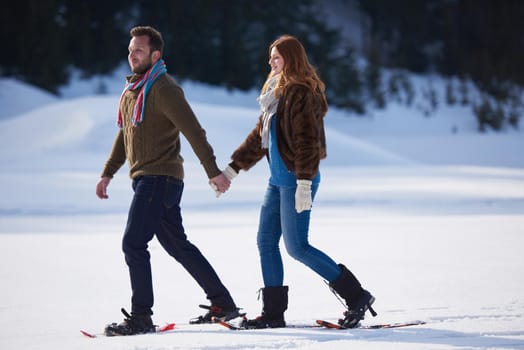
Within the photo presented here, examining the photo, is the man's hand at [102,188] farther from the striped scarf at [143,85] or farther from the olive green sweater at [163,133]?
the striped scarf at [143,85]

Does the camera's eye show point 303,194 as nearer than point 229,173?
Yes

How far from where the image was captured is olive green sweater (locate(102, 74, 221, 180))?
405 cm

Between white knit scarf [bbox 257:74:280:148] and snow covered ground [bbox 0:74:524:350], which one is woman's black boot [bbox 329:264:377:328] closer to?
snow covered ground [bbox 0:74:524:350]

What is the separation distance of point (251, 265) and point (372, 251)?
1.15 meters

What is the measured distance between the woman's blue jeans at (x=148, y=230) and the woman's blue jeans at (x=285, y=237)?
39cm

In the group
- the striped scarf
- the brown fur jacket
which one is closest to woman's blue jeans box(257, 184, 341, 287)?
the brown fur jacket

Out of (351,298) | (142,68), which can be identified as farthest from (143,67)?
(351,298)

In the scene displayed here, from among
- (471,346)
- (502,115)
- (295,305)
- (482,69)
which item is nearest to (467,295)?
(295,305)

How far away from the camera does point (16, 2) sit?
79.2 feet

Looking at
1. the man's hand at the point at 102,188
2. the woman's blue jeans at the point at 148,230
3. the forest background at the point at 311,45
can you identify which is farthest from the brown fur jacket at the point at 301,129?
the forest background at the point at 311,45

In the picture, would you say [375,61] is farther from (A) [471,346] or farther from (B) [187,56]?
(A) [471,346]

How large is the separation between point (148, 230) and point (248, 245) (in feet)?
11.0

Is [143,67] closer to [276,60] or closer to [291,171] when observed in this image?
[276,60]

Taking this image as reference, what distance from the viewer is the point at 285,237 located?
4059mm
